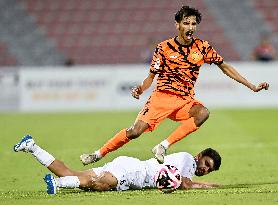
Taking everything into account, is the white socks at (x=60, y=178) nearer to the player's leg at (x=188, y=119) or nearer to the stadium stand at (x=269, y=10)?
the player's leg at (x=188, y=119)

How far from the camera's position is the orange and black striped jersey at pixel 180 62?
10.7 meters

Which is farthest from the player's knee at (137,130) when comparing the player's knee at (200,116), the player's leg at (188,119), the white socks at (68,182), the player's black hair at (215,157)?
the white socks at (68,182)

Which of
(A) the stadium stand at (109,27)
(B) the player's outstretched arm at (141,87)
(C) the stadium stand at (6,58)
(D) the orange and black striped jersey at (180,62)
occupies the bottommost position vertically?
(B) the player's outstretched arm at (141,87)

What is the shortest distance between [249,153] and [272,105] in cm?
964

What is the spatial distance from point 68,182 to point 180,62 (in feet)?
8.38

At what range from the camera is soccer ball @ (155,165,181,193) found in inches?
361

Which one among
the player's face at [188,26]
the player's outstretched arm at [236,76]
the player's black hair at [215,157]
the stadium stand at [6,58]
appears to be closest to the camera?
the player's black hair at [215,157]

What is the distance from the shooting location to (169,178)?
9172 millimetres

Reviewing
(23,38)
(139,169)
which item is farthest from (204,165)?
(23,38)

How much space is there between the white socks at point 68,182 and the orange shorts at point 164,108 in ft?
6.18

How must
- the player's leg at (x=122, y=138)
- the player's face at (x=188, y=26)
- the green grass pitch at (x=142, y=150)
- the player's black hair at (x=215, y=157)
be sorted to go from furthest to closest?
the player's leg at (x=122, y=138)
the player's face at (x=188, y=26)
the player's black hair at (x=215, y=157)
the green grass pitch at (x=142, y=150)

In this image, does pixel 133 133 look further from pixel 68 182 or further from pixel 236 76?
pixel 68 182

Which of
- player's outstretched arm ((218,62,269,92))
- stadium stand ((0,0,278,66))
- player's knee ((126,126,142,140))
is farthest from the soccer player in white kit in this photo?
stadium stand ((0,0,278,66))

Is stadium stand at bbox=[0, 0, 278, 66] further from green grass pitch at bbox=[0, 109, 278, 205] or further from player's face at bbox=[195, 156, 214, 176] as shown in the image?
player's face at bbox=[195, 156, 214, 176]
